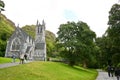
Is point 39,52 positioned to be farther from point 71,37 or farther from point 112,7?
point 112,7

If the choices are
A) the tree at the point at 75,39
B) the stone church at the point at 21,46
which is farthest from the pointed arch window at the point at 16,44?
the tree at the point at 75,39

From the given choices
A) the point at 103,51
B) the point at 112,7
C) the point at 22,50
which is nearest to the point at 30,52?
the point at 22,50

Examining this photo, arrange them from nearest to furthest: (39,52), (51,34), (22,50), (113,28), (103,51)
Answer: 1. (113,28)
2. (103,51)
3. (22,50)
4. (39,52)
5. (51,34)

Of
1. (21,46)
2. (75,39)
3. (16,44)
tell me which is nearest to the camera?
(75,39)

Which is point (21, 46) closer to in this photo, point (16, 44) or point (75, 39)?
point (16, 44)

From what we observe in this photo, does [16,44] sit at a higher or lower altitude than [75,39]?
higher

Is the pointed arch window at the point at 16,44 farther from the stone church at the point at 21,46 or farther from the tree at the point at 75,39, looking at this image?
the tree at the point at 75,39

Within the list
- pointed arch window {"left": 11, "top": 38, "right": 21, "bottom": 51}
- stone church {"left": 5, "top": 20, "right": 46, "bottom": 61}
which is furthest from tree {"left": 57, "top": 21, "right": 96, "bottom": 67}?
pointed arch window {"left": 11, "top": 38, "right": 21, "bottom": 51}

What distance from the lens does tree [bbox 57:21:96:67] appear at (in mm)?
58503

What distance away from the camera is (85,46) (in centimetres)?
5788

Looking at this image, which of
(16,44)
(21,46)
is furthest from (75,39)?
(16,44)

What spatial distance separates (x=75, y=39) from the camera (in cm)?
5847

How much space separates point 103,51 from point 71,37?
2648 centimetres

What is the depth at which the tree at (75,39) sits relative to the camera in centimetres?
5850
